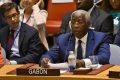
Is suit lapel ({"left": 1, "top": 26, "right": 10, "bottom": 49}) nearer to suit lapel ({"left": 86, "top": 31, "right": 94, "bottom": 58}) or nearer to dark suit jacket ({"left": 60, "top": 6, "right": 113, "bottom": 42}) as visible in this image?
dark suit jacket ({"left": 60, "top": 6, "right": 113, "bottom": 42})

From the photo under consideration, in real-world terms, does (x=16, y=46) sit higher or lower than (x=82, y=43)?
lower

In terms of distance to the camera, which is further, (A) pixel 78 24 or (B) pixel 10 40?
(B) pixel 10 40

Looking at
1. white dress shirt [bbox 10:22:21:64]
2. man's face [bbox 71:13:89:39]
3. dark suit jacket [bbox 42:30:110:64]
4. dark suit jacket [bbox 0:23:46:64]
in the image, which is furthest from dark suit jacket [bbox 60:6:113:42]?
man's face [bbox 71:13:89:39]

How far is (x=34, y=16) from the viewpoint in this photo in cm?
595

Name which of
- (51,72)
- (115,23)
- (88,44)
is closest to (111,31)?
(115,23)

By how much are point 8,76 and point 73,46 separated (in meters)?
1.07

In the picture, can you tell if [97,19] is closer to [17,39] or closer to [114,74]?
[17,39]

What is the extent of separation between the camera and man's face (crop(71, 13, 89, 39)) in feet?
13.4

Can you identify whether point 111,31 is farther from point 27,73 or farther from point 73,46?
point 27,73

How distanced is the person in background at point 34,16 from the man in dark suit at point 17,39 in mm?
814

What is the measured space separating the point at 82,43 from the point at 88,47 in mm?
80

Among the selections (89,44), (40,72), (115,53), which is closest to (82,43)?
(89,44)

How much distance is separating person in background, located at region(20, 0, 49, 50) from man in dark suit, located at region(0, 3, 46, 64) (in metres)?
0.81

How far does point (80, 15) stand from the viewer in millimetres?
4086
